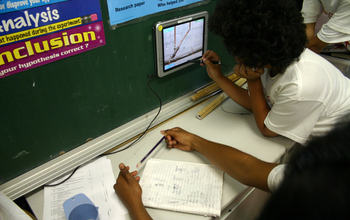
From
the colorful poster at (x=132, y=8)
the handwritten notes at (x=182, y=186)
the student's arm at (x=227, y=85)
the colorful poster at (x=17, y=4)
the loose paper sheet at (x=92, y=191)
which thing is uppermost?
the colorful poster at (x=17, y=4)

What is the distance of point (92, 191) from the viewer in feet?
2.77

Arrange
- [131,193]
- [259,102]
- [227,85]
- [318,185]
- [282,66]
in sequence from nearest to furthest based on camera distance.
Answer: [318,185], [131,193], [282,66], [259,102], [227,85]

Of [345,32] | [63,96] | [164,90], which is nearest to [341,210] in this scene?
[63,96]

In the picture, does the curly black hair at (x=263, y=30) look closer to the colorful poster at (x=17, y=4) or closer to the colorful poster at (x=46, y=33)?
the colorful poster at (x=46, y=33)

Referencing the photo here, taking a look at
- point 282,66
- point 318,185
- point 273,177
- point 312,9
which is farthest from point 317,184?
point 312,9

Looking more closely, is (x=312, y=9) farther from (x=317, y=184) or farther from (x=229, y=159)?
(x=317, y=184)

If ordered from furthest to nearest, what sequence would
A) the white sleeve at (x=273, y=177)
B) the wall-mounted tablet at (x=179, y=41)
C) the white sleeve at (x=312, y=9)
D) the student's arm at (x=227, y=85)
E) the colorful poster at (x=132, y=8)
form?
the white sleeve at (x=312, y=9)
the student's arm at (x=227, y=85)
the wall-mounted tablet at (x=179, y=41)
the colorful poster at (x=132, y=8)
the white sleeve at (x=273, y=177)

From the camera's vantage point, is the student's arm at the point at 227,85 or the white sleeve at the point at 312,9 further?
the white sleeve at the point at 312,9

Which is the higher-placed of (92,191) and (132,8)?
(132,8)

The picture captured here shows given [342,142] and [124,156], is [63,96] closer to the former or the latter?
[124,156]

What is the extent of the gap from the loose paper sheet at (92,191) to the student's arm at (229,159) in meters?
0.29

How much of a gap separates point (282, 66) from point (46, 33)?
2.72ft

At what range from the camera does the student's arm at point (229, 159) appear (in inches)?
30.5

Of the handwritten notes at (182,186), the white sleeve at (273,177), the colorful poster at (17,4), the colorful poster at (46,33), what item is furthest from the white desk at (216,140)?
the colorful poster at (17,4)
